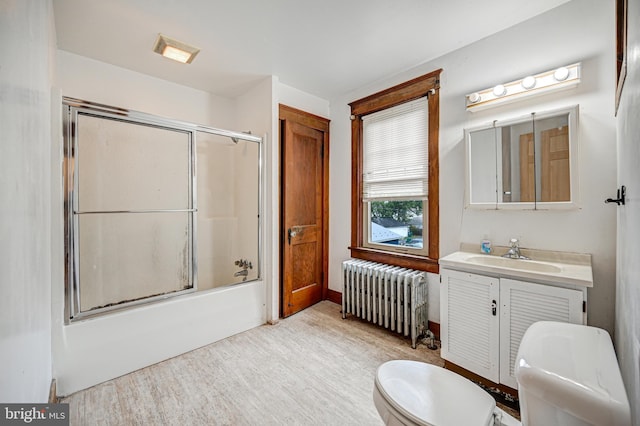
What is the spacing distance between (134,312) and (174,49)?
213 cm

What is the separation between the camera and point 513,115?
201 cm

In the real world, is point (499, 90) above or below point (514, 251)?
above

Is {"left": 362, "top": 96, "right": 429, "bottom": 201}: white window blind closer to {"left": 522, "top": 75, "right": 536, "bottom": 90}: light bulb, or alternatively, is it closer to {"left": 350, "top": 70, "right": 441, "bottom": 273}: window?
{"left": 350, "top": 70, "right": 441, "bottom": 273}: window

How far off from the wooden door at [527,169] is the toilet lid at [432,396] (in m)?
1.46

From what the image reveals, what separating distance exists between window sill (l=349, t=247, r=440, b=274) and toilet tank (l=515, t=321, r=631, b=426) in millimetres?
1415

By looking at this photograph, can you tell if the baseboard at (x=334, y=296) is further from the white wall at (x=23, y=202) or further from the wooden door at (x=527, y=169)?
the white wall at (x=23, y=202)

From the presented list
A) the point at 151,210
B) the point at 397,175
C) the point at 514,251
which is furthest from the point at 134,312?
the point at 514,251

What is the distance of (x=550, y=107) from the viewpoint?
1856mm

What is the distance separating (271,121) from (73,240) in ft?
6.23

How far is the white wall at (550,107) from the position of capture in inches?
65.1

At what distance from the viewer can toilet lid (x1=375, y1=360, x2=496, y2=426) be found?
96 cm

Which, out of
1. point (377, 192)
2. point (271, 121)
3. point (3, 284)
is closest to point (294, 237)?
point (377, 192)

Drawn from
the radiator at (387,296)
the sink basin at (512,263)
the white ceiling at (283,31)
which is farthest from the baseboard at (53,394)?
the sink basin at (512,263)

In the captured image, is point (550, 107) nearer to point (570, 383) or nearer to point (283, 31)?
point (570, 383)
